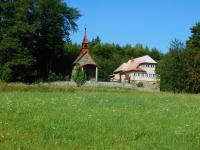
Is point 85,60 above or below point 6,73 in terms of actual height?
above

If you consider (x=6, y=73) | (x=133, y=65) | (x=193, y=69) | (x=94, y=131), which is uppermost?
(x=133, y=65)

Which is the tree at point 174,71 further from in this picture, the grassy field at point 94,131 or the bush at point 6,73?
the grassy field at point 94,131

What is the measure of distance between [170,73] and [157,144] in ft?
179

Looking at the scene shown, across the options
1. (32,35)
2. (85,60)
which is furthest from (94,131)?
(85,60)

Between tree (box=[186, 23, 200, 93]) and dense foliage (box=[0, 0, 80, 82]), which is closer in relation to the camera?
tree (box=[186, 23, 200, 93])

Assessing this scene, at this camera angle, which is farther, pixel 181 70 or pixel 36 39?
pixel 36 39

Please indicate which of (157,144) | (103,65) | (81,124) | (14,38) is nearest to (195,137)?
(157,144)

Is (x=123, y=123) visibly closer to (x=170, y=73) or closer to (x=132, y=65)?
(x=170, y=73)

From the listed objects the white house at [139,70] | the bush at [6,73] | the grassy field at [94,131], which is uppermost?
the white house at [139,70]

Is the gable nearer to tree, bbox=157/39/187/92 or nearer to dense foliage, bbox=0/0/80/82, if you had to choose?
dense foliage, bbox=0/0/80/82

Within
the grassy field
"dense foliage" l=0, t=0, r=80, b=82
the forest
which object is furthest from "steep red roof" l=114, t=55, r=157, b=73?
the grassy field

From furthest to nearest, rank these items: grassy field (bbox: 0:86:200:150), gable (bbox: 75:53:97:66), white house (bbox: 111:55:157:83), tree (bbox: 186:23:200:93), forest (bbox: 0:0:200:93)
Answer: white house (bbox: 111:55:157:83) < gable (bbox: 75:53:97:66) < forest (bbox: 0:0:200:93) < tree (bbox: 186:23:200:93) < grassy field (bbox: 0:86:200:150)

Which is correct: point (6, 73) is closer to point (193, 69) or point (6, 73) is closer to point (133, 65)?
point (193, 69)

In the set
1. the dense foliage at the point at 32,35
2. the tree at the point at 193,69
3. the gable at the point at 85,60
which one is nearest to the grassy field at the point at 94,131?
the tree at the point at 193,69
